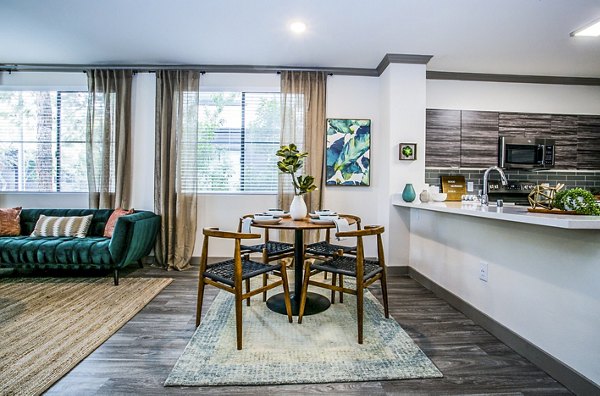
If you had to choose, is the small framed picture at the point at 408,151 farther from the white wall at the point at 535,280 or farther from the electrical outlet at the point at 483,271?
the electrical outlet at the point at 483,271

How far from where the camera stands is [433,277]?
9.69ft

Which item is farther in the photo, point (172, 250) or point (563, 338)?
point (172, 250)

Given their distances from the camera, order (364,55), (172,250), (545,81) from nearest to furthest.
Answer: (364,55), (172,250), (545,81)

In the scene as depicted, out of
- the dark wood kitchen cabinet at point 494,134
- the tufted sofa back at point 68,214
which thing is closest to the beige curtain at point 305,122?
the dark wood kitchen cabinet at point 494,134

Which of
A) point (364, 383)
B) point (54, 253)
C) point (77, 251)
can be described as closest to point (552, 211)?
point (364, 383)

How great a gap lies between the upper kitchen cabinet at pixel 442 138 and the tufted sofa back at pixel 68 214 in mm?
4179

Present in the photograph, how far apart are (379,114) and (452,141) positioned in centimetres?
104

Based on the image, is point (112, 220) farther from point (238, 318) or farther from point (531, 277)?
point (531, 277)

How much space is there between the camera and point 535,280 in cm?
176

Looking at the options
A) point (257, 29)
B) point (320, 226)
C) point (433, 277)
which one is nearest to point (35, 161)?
point (257, 29)

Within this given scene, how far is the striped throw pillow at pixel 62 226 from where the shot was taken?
3367mm

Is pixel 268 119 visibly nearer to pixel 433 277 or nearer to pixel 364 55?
pixel 364 55

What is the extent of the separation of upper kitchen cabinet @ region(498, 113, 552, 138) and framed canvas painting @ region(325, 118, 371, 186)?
1.87 metres

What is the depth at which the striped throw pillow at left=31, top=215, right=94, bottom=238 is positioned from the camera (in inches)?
133
